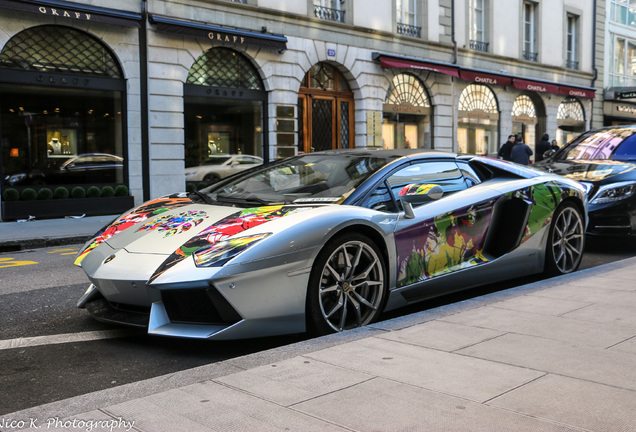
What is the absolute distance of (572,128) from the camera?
30.0m

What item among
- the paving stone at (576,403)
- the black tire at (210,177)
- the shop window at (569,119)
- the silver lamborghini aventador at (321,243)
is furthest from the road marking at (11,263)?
the shop window at (569,119)

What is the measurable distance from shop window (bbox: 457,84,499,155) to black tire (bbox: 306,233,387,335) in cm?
2020

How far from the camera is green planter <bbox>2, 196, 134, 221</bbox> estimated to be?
13.6 m

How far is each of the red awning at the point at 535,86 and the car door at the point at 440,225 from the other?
69.8 feet

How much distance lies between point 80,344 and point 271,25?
14.9 meters

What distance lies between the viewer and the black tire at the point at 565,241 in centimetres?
605

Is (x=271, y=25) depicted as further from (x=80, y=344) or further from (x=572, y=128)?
(x=572, y=128)

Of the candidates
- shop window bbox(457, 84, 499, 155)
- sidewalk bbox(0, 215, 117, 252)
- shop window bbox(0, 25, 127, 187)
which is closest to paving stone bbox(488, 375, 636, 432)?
sidewalk bbox(0, 215, 117, 252)

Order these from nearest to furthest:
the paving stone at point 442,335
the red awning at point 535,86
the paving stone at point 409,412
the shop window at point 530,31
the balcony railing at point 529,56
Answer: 1. the paving stone at point 409,412
2. the paving stone at point 442,335
3. the red awning at point 535,86
4. the balcony railing at point 529,56
5. the shop window at point 530,31

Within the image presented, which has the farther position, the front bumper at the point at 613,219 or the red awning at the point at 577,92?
the red awning at the point at 577,92

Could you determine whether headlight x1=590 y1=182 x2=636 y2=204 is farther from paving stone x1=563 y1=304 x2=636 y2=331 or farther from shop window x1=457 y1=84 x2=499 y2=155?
shop window x1=457 y1=84 x2=499 y2=155

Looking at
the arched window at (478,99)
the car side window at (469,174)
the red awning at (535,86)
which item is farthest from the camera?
the red awning at (535,86)

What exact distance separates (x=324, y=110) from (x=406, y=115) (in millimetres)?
3674

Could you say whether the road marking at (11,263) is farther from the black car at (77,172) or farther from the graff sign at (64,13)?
the graff sign at (64,13)
